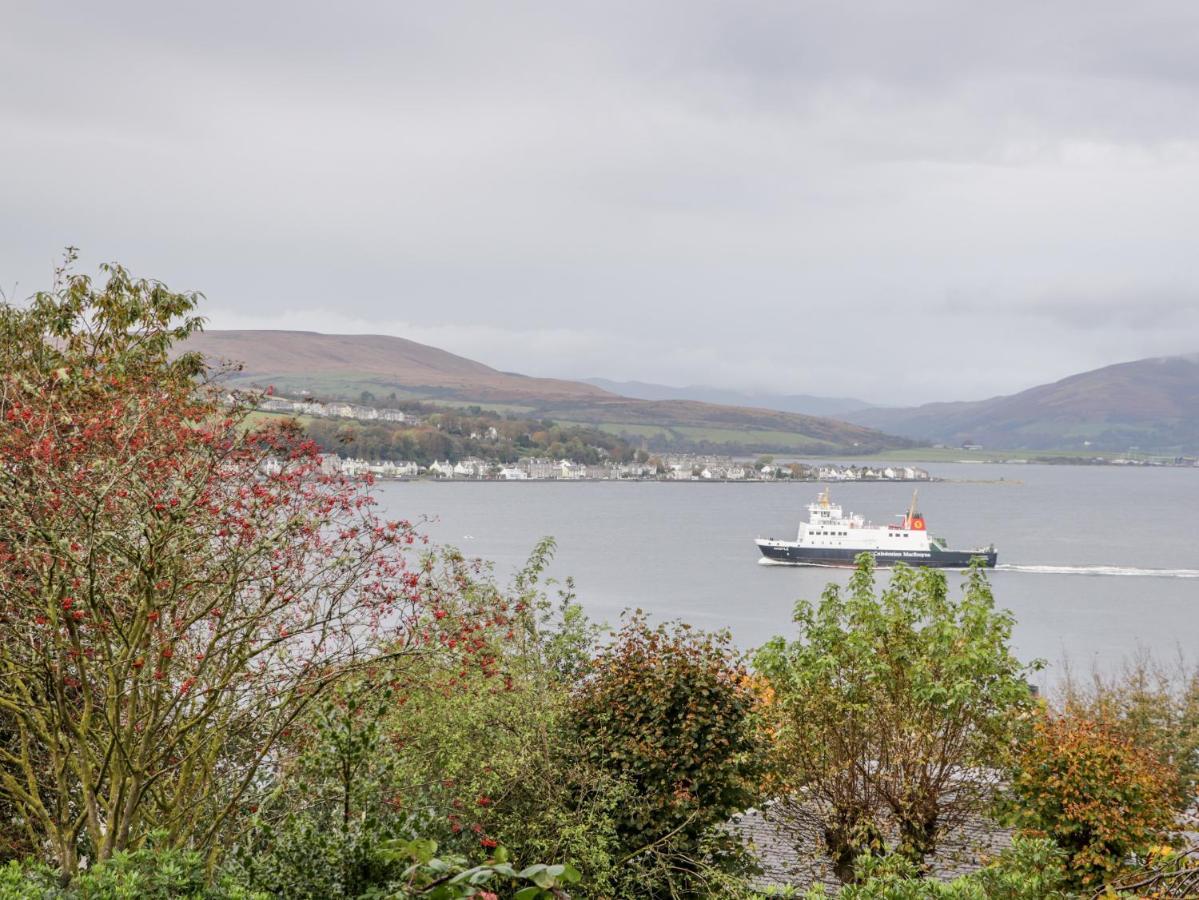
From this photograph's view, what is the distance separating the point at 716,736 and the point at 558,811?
1.95 meters

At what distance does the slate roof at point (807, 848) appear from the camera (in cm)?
1278

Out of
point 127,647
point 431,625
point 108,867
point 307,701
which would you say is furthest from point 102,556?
point 431,625

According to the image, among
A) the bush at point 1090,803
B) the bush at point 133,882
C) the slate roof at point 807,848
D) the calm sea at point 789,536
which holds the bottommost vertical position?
the calm sea at point 789,536

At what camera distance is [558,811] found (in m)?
9.36

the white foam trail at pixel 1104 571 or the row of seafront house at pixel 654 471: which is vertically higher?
the row of seafront house at pixel 654 471

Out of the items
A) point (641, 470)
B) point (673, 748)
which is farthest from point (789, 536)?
point (673, 748)

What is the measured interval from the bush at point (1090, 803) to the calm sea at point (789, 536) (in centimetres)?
2591

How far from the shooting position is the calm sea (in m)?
53.6

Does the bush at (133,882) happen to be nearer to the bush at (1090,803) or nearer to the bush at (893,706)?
the bush at (893,706)

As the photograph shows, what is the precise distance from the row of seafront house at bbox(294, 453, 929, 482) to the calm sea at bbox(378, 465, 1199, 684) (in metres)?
1.96

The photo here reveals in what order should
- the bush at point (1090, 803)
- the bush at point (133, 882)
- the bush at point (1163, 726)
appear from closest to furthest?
the bush at point (133, 882) → the bush at point (1090, 803) → the bush at point (1163, 726)

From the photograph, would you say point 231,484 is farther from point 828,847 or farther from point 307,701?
point 828,847

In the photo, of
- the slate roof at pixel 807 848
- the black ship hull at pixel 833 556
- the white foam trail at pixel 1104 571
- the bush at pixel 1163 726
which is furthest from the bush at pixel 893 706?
the white foam trail at pixel 1104 571

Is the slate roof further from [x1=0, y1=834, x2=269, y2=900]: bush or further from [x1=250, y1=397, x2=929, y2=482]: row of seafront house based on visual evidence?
[x1=250, y1=397, x2=929, y2=482]: row of seafront house
